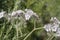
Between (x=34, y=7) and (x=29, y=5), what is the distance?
0.07m

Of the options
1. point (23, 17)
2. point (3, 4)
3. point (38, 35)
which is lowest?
point (38, 35)

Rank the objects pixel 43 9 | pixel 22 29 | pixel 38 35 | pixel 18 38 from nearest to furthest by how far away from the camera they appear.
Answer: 1. pixel 18 38
2. pixel 22 29
3. pixel 38 35
4. pixel 43 9

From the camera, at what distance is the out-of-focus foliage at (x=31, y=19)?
6.49ft

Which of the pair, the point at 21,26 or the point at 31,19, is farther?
the point at 31,19

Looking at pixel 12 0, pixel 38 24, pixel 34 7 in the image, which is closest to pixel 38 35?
pixel 38 24

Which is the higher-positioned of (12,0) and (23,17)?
(12,0)

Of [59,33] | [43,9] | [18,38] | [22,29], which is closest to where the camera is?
[59,33]

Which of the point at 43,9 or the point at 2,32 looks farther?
the point at 43,9

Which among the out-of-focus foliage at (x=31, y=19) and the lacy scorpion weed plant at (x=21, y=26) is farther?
the out-of-focus foliage at (x=31, y=19)

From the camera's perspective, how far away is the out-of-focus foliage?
1.98 meters

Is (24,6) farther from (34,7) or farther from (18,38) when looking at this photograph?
(18,38)

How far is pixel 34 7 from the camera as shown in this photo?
2.31 metres

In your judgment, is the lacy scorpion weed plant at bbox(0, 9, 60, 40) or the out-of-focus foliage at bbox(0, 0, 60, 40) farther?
the out-of-focus foliage at bbox(0, 0, 60, 40)

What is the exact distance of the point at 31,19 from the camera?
2.09 meters
